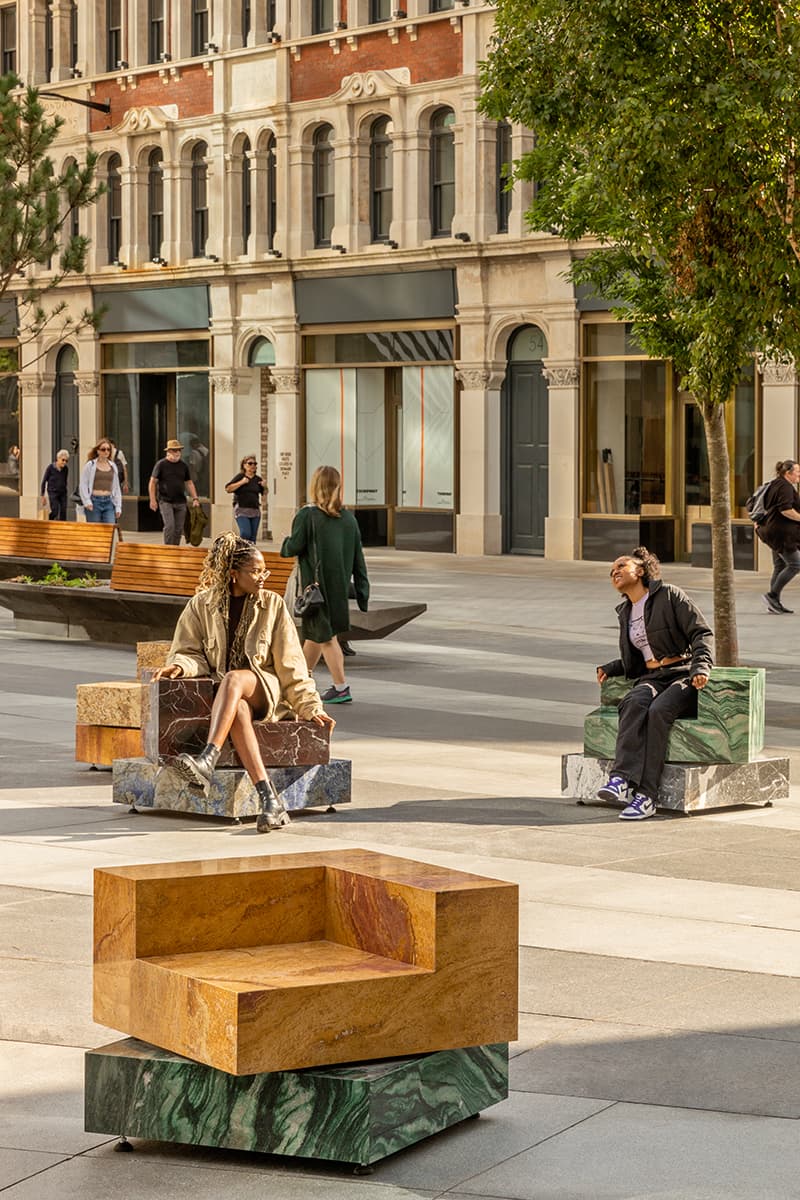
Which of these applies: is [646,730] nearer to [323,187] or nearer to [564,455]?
[564,455]

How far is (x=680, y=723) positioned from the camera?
10.9 meters

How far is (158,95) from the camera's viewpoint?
4078 centimetres

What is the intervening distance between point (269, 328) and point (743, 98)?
25529mm

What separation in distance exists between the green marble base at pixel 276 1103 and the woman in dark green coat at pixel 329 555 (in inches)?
388

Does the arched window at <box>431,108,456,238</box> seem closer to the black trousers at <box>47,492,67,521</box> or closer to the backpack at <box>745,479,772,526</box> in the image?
the black trousers at <box>47,492,67,521</box>

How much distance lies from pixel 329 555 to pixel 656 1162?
10.4 meters

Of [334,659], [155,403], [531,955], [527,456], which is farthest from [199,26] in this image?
[531,955]

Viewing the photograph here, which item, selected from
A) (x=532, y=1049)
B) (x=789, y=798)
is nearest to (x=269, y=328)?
(x=789, y=798)

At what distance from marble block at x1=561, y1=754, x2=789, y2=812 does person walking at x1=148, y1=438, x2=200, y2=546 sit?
60.4 ft

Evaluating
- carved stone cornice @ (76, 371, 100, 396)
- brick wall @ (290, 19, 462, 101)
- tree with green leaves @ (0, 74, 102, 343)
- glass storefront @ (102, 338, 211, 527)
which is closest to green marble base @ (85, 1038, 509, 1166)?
tree with green leaves @ (0, 74, 102, 343)

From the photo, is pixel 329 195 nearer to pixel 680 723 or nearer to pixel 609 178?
pixel 609 178

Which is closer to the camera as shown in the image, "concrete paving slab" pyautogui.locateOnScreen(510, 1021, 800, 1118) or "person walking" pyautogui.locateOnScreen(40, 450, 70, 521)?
"concrete paving slab" pyautogui.locateOnScreen(510, 1021, 800, 1118)

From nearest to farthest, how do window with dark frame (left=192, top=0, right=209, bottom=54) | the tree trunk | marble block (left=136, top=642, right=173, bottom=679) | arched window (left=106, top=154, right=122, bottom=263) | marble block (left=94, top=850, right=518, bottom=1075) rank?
1. marble block (left=94, top=850, right=518, bottom=1075)
2. marble block (left=136, top=642, right=173, bottom=679)
3. the tree trunk
4. window with dark frame (left=192, top=0, right=209, bottom=54)
5. arched window (left=106, top=154, right=122, bottom=263)

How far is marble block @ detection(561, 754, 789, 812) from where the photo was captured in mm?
10672
